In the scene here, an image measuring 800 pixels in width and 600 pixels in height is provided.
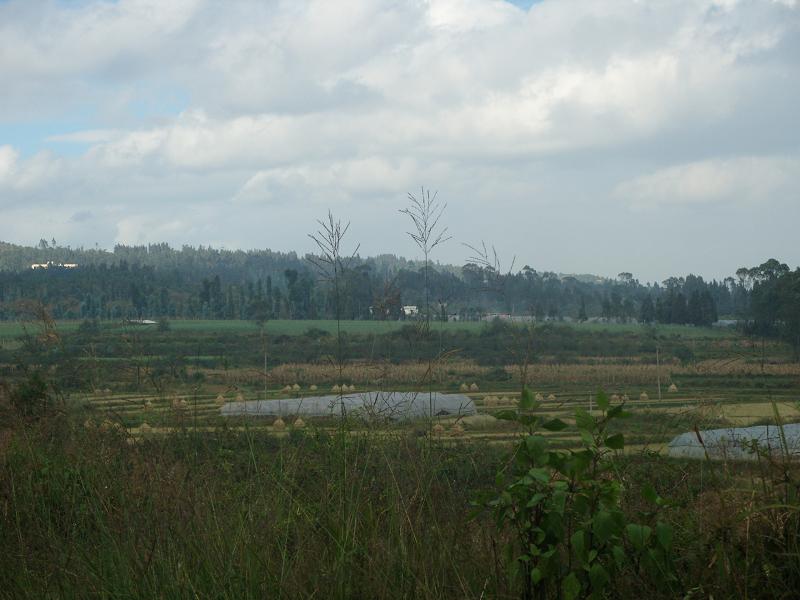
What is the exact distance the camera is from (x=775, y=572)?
2.66 metres

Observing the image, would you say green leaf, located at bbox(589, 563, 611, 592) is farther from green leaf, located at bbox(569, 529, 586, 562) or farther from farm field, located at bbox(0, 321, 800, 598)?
farm field, located at bbox(0, 321, 800, 598)

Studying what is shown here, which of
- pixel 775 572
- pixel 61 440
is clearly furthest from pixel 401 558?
pixel 61 440

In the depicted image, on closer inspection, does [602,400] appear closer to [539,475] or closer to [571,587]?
[539,475]

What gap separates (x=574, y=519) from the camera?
2.62 m

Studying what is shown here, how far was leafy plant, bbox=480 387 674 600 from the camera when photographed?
243cm

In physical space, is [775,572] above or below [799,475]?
below

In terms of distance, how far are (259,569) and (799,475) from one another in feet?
6.41

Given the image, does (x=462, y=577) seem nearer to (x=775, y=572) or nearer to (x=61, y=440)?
(x=775, y=572)

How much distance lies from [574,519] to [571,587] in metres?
0.24

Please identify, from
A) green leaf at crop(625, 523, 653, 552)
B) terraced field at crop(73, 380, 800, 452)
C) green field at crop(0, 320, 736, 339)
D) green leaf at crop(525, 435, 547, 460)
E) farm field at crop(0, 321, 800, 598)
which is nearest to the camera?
green leaf at crop(625, 523, 653, 552)

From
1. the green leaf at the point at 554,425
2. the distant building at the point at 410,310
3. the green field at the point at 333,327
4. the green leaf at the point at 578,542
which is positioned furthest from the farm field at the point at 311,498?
the green field at the point at 333,327

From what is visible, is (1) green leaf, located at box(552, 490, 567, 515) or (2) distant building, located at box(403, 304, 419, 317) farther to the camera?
(2) distant building, located at box(403, 304, 419, 317)

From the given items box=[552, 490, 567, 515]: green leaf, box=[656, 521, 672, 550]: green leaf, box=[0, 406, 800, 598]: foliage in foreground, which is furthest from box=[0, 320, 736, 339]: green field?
box=[656, 521, 672, 550]: green leaf

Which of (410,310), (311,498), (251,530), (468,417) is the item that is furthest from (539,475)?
(410,310)
